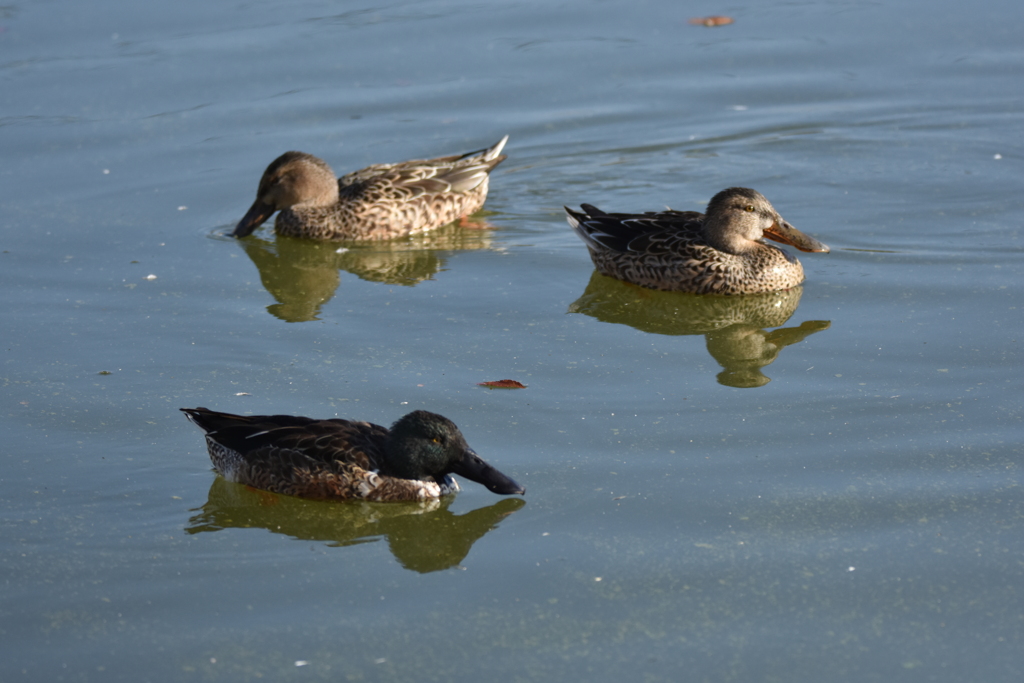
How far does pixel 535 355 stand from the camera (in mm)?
7266

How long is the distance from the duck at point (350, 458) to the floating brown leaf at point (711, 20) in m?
9.08

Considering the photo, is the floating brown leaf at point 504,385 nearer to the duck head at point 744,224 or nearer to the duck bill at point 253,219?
the duck head at point 744,224

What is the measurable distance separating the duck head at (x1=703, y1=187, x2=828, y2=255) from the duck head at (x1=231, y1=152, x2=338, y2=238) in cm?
323

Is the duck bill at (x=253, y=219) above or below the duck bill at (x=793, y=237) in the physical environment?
above

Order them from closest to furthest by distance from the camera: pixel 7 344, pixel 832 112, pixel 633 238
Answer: pixel 7 344 → pixel 633 238 → pixel 832 112

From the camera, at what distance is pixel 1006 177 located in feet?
32.6

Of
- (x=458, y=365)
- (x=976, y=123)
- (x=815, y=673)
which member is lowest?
(x=815, y=673)

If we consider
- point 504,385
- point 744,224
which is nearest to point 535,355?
point 504,385

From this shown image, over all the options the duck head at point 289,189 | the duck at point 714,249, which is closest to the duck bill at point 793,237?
the duck at point 714,249

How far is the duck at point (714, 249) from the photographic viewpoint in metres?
8.40

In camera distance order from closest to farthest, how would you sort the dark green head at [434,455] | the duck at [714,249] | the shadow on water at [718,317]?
the dark green head at [434,455], the shadow on water at [718,317], the duck at [714,249]

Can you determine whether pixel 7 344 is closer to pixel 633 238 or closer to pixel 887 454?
Answer: pixel 633 238

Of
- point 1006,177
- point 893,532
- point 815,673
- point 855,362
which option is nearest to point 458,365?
point 855,362

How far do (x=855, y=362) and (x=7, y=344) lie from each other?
5124 millimetres
